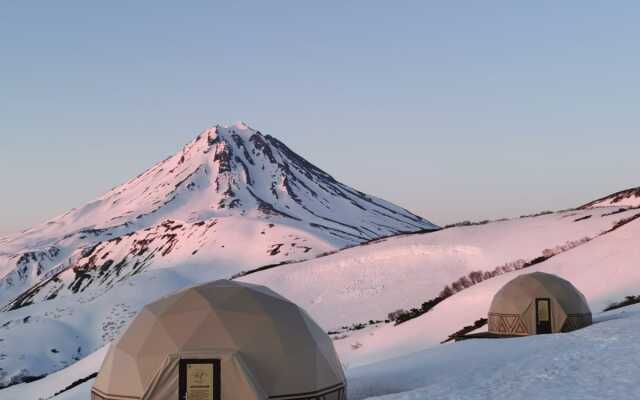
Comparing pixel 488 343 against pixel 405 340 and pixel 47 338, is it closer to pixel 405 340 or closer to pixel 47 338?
pixel 405 340

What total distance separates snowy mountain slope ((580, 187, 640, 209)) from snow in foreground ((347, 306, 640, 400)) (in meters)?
58.5

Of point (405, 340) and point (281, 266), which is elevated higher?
point (281, 266)

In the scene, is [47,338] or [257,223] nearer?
[47,338]

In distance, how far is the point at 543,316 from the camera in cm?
2997

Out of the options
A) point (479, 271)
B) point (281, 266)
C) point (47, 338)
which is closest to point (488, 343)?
point (479, 271)

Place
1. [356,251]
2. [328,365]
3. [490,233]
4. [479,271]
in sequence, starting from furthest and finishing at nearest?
[356,251]
[490,233]
[479,271]
[328,365]

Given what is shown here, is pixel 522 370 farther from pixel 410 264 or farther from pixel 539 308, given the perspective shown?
pixel 410 264

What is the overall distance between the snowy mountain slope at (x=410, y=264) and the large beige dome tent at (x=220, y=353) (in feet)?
122

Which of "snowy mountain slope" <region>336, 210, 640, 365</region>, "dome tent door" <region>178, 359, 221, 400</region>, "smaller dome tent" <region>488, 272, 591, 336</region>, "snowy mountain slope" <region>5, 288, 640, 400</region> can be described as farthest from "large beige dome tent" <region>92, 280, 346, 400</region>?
"snowy mountain slope" <region>336, 210, 640, 365</region>

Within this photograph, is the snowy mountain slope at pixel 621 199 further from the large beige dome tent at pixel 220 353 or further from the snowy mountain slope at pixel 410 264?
the large beige dome tent at pixel 220 353

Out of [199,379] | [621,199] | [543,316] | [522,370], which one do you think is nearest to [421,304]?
[543,316]

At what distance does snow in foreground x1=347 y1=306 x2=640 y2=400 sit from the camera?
50.5ft

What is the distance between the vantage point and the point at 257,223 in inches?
5482

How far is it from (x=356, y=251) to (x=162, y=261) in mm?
74957
